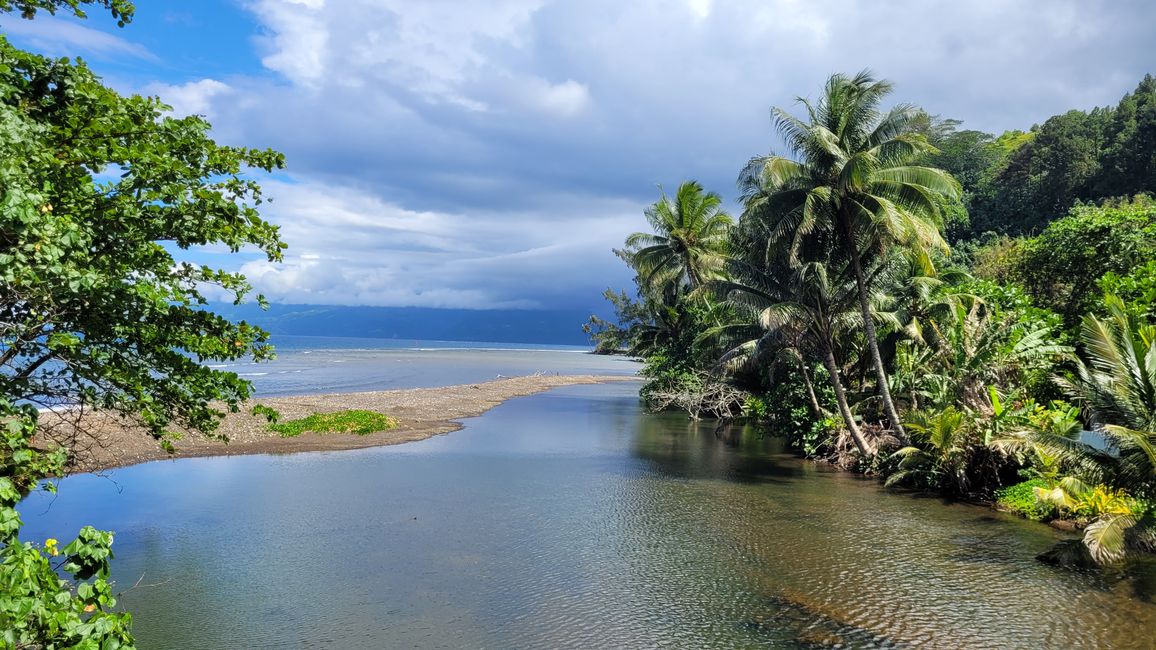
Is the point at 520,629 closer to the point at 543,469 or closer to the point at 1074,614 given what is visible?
the point at 1074,614

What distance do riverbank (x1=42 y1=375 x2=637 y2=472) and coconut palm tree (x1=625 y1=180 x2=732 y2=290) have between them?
42.5 feet

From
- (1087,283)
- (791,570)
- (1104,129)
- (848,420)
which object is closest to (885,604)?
(791,570)

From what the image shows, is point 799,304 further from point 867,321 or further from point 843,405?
point 843,405

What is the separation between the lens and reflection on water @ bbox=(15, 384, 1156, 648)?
27.7 feet

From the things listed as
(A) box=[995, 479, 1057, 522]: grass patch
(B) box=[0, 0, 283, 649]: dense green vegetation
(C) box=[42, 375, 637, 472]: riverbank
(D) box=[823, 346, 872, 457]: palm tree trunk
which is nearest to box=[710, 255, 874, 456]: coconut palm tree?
(D) box=[823, 346, 872, 457]: palm tree trunk

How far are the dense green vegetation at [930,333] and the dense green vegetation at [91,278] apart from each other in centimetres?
1163

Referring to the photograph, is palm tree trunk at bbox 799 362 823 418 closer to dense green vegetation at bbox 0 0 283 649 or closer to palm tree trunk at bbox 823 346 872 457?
palm tree trunk at bbox 823 346 872 457

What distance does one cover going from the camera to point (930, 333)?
19859mm

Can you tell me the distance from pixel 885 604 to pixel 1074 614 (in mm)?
2367

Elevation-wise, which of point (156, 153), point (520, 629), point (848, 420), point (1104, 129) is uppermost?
point (1104, 129)

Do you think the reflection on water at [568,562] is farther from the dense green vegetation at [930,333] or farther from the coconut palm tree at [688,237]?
the coconut palm tree at [688,237]

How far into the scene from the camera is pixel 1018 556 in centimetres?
1140

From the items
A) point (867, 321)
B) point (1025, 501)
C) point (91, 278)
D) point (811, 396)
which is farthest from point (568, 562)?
point (811, 396)

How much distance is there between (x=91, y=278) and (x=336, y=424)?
21692 millimetres
